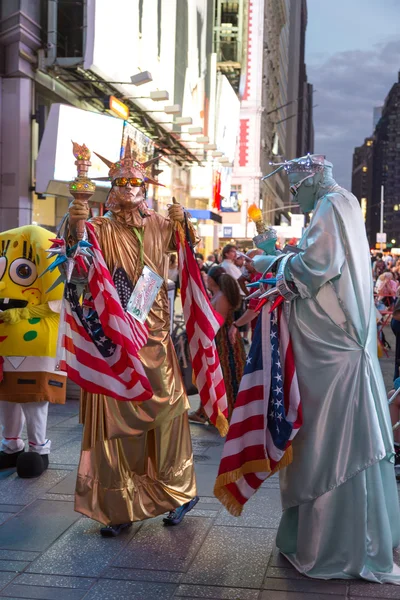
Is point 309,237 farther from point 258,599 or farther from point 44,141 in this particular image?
point 44,141

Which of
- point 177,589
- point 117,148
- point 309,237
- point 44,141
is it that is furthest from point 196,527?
point 117,148

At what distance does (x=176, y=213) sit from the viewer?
4.90 meters

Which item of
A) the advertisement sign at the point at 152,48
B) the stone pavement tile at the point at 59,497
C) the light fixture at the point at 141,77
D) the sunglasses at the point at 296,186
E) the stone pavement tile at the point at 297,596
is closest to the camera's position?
the stone pavement tile at the point at 297,596

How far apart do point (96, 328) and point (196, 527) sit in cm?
134

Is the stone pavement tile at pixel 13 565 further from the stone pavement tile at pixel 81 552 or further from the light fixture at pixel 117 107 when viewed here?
the light fixture at pixel 117 107

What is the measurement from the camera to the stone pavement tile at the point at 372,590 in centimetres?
371

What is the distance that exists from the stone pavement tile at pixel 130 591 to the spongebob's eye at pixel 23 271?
283cm

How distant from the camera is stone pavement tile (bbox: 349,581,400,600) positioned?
3709mm

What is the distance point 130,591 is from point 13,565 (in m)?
0.72

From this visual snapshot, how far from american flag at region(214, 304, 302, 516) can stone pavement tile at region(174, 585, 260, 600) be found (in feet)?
1.46

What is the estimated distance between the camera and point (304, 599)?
12.1 ft

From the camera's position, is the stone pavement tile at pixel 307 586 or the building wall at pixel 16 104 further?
the building wall at pixel 16 104

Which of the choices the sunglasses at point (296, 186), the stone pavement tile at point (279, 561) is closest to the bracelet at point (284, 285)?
the sunglasses at point (296, 186)

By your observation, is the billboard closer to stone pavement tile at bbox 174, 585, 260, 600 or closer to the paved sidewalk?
the paved sidewalk
